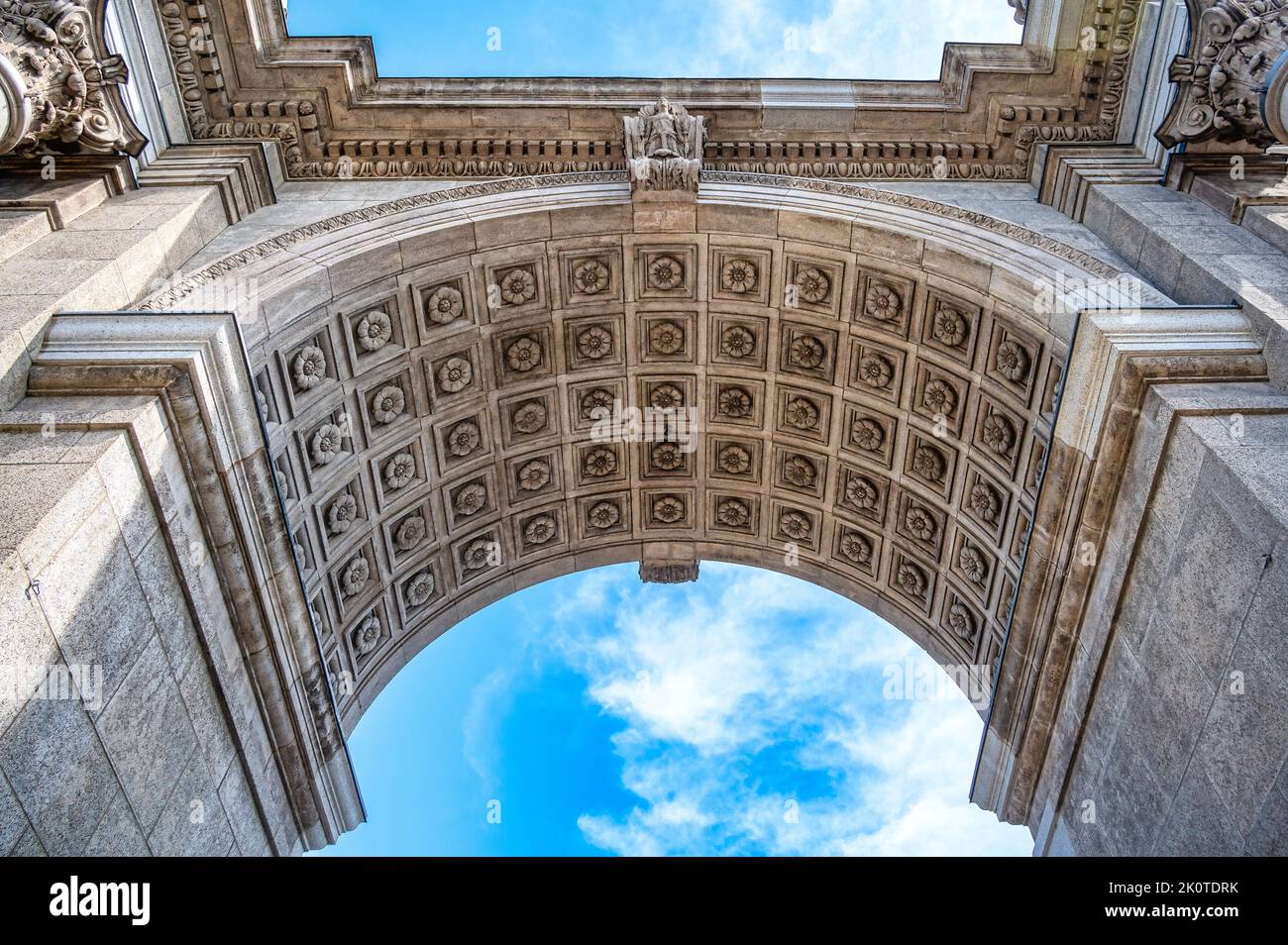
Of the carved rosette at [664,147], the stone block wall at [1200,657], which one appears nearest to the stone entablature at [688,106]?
the carved rosette at [664,147]

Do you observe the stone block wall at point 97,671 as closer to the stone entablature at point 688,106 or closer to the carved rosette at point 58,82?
the carved rosette at point 58,82

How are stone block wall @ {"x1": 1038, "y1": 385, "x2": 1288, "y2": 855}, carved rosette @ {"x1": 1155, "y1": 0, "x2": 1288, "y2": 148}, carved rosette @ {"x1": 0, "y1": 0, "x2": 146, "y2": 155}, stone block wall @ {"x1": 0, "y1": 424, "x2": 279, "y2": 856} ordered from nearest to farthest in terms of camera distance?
1. stone block wall @ {"x1": 0, "y1": 424, "x2": 279, "y2": 856}
2. stone block wall @ {"x1": 1038, "y1": 385, "x2": 1288, "y2": 855}
3. carved rosette @ {"x1": 0, "y1": 0, "x2": 146, "y2": 155}
4. carved rosette @ {"x1": 1155, "y1": 0, "x2": 1288, "y2": 148}

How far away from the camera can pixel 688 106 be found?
1612 centimetres

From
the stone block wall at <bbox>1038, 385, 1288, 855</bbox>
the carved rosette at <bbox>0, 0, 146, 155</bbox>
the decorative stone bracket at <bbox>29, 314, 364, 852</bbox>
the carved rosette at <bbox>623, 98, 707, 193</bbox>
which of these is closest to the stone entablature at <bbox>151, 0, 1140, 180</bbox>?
the carved rosette at <bbox>623, 98, 707, 193</bbox>

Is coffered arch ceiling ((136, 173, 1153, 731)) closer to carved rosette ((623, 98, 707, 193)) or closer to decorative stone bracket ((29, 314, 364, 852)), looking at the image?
carved rosette ((623, 98, 707, 193))

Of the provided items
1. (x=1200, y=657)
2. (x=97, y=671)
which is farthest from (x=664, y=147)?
(x=97, y=671)

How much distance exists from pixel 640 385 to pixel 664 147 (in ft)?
13.4

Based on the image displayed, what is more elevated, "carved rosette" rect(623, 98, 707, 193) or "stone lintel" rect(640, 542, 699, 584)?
"carved rosette" rect(623, 98, 707, 193)

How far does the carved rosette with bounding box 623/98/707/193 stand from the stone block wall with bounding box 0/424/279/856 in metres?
8.74

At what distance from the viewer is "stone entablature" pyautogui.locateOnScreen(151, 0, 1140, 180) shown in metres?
15.7

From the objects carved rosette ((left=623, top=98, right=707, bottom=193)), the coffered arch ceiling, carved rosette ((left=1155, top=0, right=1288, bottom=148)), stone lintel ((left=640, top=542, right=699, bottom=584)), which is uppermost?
carved rosette ((left=1155, top=0, right=1288, bottom=148))

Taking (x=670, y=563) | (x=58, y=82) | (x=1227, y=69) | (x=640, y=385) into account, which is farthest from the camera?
(x=670, y=563)

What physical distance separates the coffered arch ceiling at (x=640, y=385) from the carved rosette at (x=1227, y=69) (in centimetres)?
304

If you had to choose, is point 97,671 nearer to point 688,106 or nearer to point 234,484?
point 234,484
